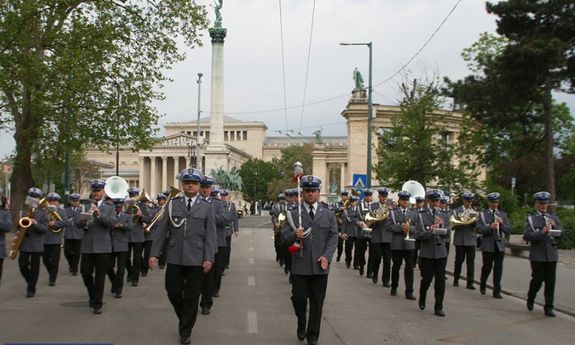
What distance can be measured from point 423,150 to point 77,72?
15.3m

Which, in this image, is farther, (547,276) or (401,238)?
(401,238)

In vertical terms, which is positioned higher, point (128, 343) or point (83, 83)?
point (83, 83)

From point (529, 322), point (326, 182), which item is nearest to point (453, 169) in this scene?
point (529, 322)

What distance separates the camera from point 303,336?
883 cm

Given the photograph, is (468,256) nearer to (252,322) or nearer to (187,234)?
(252,322)

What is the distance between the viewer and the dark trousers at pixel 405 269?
43.8 ft

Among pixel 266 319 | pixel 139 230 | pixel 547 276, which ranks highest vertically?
pixel 139 230

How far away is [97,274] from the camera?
1098 cm

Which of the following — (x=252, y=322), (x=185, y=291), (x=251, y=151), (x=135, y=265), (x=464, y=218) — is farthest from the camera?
(x=251, y=151)

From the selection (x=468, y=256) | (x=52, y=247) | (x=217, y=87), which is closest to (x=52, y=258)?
(x=52, y=247)

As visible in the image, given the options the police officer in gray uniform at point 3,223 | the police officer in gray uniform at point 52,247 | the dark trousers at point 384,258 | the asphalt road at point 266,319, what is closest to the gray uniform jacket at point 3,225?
the police officer in gray uniform at point 3,223

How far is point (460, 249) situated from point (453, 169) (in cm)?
1682

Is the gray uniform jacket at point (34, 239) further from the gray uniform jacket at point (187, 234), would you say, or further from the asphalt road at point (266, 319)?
the gray uniform jacket at point (187, 234)

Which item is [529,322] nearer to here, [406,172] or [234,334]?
[234,334]
